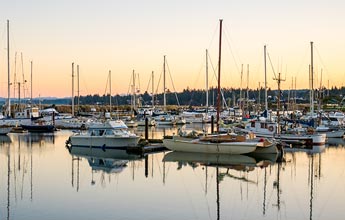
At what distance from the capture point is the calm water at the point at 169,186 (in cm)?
1864

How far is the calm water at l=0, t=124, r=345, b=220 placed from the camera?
1864cm

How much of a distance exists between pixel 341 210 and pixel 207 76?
52.5m

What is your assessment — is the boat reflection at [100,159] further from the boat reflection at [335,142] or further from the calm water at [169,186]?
the boat reflection at [335,142]

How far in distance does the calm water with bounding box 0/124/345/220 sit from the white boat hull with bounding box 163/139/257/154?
2.28 feet

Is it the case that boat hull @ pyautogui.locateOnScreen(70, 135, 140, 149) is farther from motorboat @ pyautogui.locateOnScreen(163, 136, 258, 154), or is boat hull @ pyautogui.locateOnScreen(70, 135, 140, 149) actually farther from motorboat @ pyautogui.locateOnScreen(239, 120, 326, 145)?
→ motorboat @ pyautogui.locateOnScreen(239, 120, 326, 145)

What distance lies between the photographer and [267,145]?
1358 inches

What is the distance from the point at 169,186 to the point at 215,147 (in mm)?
10951

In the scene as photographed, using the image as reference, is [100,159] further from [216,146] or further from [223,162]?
[223,162]

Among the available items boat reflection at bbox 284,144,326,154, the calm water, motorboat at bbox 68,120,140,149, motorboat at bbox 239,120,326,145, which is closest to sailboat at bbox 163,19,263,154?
the calm water

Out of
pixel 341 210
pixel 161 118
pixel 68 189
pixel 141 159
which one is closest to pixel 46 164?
pixel 141 159

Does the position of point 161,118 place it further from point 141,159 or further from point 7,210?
point 7,210

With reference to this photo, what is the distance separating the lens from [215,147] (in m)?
34.4

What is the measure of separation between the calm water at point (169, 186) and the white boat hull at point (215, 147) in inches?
27.4

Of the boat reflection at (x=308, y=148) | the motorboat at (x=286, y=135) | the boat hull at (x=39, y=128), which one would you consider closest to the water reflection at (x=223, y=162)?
the boat reflection at (x=308, y=148)
